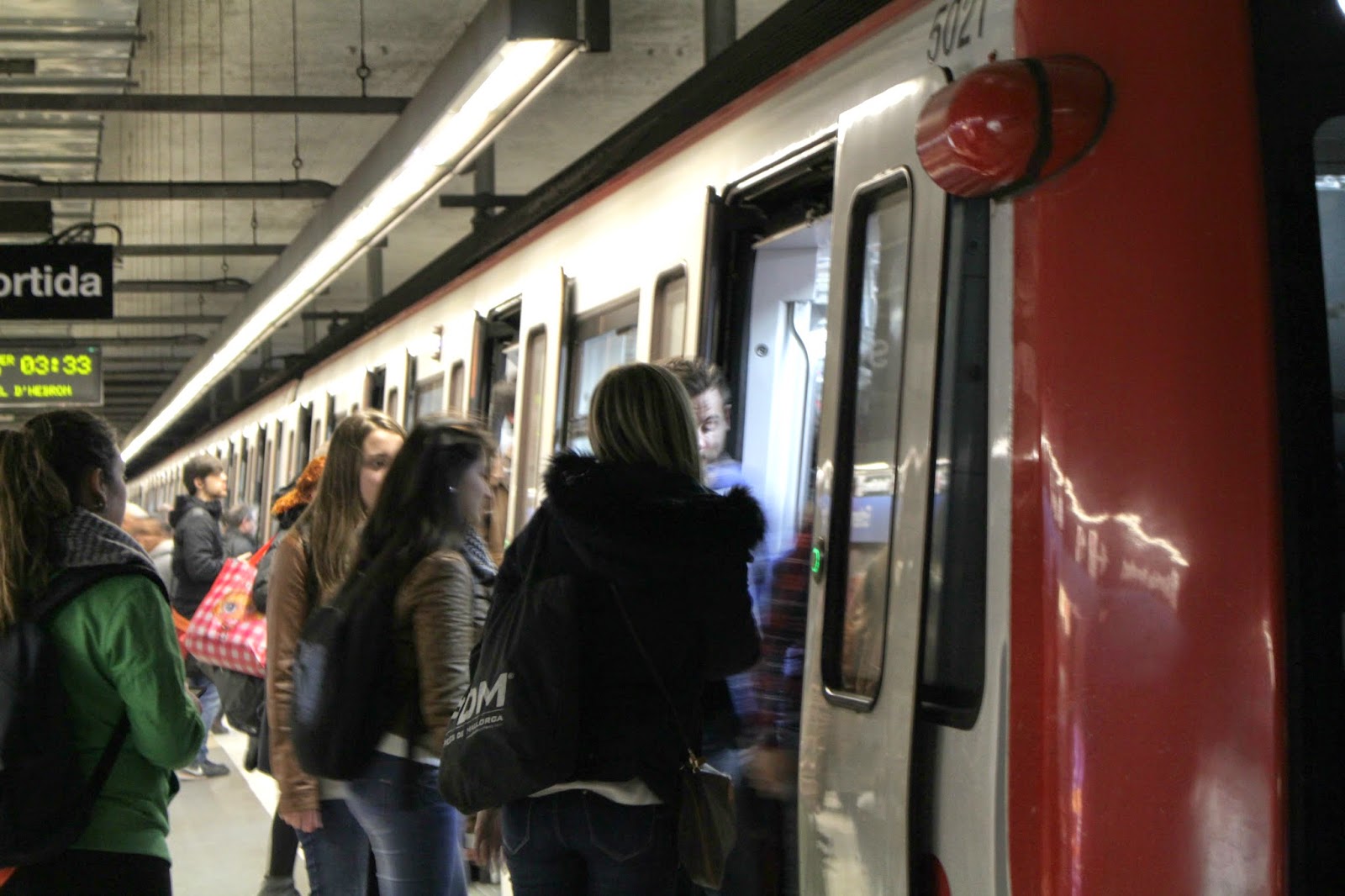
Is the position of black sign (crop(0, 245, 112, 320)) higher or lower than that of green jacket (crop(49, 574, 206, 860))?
higher

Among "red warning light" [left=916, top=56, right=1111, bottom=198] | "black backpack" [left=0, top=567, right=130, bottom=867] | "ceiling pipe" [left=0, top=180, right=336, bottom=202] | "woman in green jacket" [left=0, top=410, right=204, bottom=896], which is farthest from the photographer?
"ceiling pipe" [left=0, top=180, right=336, bottom=202]

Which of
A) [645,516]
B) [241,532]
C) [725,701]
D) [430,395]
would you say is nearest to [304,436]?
[241,532]

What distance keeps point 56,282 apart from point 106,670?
816 cm

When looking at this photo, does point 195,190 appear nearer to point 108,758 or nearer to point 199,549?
point 199,549

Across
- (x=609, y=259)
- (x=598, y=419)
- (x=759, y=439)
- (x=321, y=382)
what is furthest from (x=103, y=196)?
(x=598, y=419)

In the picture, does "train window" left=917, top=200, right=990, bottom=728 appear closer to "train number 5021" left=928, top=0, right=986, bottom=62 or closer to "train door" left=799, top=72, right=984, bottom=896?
"train door" left=799, top=72, right=984, bottom=896

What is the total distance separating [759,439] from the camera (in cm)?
445

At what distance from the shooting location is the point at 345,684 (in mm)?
3402

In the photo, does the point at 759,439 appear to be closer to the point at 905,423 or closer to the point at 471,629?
the point at 471,629

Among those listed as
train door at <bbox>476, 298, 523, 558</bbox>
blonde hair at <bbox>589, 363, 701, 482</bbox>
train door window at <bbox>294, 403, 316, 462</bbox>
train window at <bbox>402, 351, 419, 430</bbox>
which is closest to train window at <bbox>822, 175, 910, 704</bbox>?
blonde hair at <bbox>589, 363, 701, 482</bbox>

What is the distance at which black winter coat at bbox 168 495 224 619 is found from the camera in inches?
373

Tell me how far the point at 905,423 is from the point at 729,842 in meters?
0.72

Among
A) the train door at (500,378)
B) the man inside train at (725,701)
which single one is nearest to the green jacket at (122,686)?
the man inside train at (725,701)

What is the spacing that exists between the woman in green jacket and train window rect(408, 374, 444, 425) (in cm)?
459
